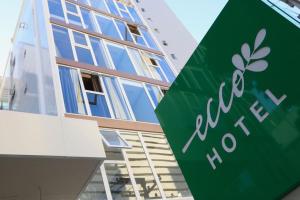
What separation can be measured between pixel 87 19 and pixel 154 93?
224 inches

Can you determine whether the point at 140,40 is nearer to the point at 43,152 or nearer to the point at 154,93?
the point at 154,93

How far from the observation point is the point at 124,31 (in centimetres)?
1573

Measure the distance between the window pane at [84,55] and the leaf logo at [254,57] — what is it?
961 cm

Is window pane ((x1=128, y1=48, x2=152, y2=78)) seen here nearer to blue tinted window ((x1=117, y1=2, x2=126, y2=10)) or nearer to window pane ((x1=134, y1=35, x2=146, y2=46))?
window pane ((x1=134, y1=35, x2=146, y2=46))

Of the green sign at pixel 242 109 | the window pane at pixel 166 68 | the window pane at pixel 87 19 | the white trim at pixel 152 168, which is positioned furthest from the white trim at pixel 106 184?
the window pane at pixel 87 19

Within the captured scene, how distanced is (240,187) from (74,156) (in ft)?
7.25

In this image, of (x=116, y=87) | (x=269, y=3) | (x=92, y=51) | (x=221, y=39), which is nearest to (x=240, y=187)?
(x=221, y=39)

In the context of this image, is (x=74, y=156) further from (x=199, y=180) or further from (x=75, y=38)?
(x=75, y=38)

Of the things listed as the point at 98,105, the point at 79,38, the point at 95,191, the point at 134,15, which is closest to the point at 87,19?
the point at 79,38

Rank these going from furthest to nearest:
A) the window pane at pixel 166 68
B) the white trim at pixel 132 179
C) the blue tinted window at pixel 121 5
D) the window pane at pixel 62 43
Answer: the blue tinted window at pixel 121 5
the window pane at pixel 166 68
the window pane at pixel 62 43
the white trim at pixel 132 179

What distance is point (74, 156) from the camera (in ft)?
12.7

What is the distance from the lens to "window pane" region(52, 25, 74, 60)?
1136 centimetres

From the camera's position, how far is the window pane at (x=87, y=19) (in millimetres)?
14252

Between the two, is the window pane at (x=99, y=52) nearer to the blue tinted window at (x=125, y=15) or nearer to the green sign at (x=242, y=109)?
the blue tinted window at (x=125, y=15)
